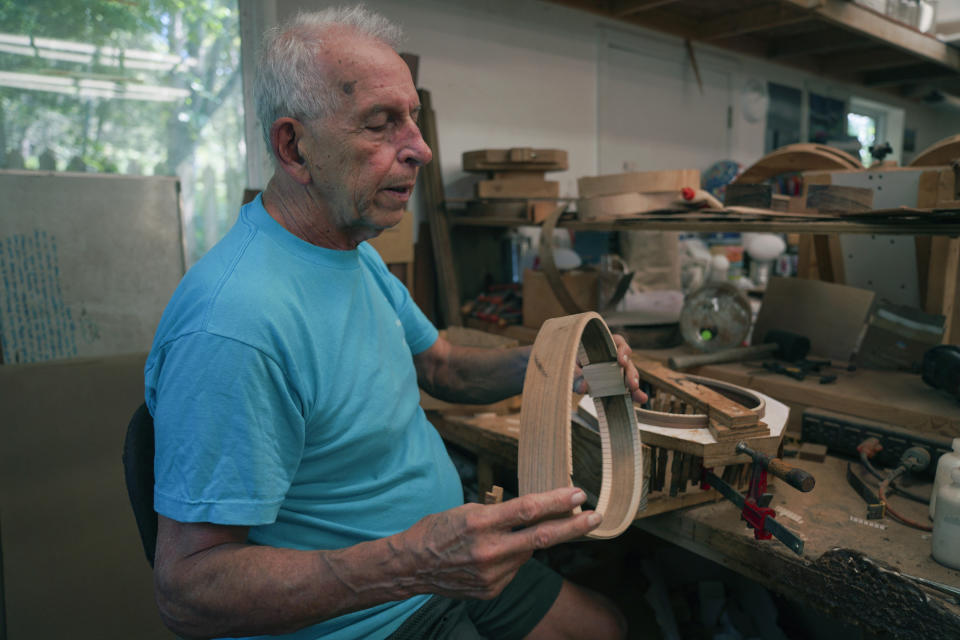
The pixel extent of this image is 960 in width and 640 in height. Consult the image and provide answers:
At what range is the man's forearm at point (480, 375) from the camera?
5.00ft

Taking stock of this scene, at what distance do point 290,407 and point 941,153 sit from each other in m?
2.30

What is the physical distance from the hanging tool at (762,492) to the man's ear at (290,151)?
103 centimetres

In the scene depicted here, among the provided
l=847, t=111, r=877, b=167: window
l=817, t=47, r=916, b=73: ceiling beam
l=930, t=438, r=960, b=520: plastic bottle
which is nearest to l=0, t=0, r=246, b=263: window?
l=930, t=438, r=960, b=520: plastic bottle

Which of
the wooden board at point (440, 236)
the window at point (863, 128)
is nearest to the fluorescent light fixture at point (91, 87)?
the wooden board at point (440, 236)

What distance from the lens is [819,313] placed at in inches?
84.9

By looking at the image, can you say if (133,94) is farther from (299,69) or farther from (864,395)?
(864,395)

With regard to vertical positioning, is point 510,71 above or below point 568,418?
above

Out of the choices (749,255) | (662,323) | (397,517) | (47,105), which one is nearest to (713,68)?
(749,255)

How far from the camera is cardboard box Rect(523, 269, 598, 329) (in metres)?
2.73

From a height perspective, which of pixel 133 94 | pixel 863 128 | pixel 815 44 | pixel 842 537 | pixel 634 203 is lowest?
pixel 842 537

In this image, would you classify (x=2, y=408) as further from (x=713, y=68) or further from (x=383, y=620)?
(x=713, y=68)

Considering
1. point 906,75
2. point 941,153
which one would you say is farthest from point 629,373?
point 906,75

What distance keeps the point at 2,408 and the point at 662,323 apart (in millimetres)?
2324

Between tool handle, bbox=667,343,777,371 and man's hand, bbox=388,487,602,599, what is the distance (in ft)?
4.24
